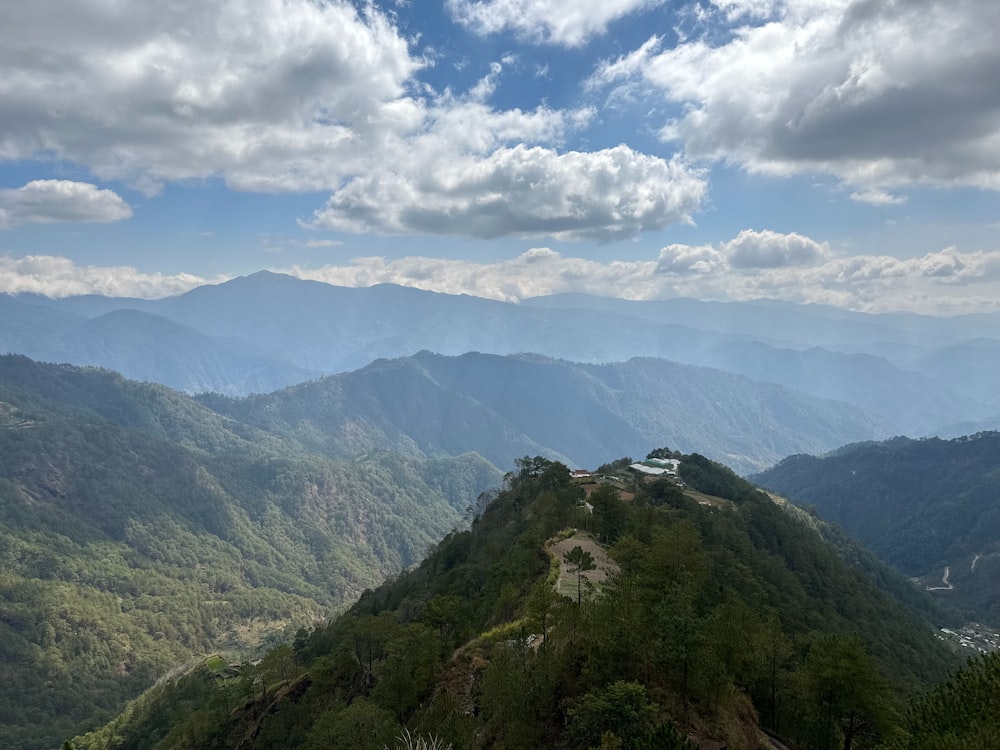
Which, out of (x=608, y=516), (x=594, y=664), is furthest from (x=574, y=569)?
(x=608, y=516)

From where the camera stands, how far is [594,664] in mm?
33125

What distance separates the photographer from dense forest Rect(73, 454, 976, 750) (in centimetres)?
3253

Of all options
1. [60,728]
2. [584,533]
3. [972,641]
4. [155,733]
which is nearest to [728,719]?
[584,533]

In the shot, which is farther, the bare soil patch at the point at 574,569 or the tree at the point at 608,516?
the tree at the point at 608,516

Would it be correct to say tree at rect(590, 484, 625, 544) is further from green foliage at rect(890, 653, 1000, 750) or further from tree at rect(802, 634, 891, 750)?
green foliage at rect(890, 653, 1000, 750)

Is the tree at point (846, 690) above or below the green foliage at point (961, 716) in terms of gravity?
below

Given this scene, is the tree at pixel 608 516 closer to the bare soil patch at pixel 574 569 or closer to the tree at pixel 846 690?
the bare soil patch at pixel 574 569

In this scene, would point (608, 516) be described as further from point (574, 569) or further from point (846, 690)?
point (846, 690)

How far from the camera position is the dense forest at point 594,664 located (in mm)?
32531

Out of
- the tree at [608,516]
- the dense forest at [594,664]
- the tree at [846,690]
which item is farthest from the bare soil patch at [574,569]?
the tree at [846,690]

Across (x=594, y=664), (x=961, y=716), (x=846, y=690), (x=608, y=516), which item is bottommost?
(x=608, y=516)

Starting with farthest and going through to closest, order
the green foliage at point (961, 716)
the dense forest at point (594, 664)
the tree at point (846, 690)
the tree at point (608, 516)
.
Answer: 1. the tree at point (608, 516)
2. the tree at point (846, 690)
3. the dense forest at point (594, 664)
4. the green foliage at point (961, 716)

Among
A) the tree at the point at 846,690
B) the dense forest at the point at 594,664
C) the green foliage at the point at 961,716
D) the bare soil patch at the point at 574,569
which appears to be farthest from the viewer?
the bare soil patch at the point at 574,569

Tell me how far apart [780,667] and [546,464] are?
87.2 metres
